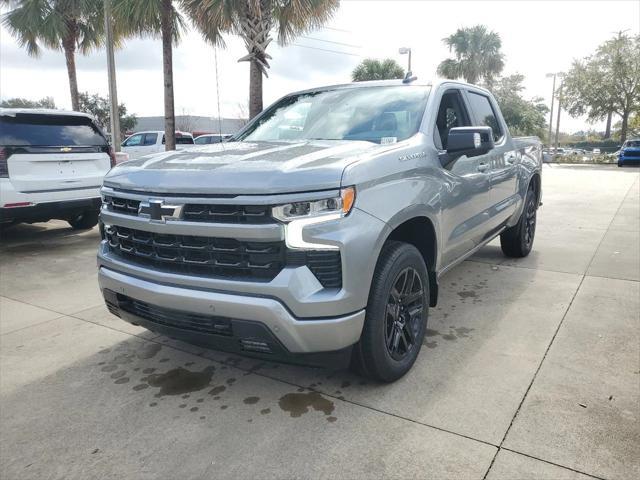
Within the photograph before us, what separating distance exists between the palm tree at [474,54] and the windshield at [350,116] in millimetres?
36261

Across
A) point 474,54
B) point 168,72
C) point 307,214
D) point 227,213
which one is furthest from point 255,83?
point 474,54

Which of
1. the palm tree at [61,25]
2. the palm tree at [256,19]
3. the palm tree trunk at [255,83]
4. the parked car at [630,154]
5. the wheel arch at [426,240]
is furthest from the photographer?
the parked car at [630,154]

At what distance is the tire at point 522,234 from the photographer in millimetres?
5793

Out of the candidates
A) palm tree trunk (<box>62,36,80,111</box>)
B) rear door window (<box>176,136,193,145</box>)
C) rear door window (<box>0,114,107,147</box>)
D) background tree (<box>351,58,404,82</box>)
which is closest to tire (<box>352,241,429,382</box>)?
rear door window (<box>0,114,107,147</box>)

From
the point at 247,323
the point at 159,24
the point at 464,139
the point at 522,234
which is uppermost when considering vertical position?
the point at 159,24

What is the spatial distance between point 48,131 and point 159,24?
918cm

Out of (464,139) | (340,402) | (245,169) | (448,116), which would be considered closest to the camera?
Result: (245,169)

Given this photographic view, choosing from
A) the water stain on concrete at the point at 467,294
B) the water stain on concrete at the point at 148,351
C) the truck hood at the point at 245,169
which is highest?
the truck hood at the point at 245,169

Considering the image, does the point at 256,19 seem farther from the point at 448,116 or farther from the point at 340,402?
the point at 340,402

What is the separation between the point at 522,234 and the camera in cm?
586

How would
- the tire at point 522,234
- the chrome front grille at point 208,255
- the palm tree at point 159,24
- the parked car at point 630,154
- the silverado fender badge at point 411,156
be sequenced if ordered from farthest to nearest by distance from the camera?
the parked car at point 630,154 → the palm tree at point 159,24 → the tire at point 522,234 → the silverado fender badge at point 411,156 → the chrome front grille at point 208,255

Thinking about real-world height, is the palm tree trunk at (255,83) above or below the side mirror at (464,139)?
above

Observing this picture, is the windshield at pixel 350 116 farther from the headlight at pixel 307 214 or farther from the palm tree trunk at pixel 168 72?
the palm tree trunk at pixel 168 72

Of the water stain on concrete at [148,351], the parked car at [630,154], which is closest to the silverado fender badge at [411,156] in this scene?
the water stain on concrete at [148,351]
